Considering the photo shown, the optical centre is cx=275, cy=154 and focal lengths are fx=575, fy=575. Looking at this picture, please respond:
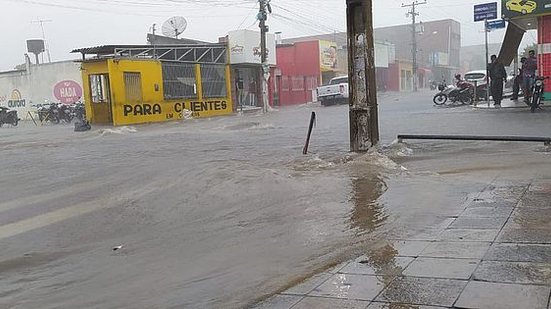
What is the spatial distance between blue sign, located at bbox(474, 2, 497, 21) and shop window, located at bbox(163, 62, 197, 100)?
13.6 meters

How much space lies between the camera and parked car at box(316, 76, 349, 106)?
34.2 meters

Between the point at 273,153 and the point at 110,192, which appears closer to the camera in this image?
the point at 110,192

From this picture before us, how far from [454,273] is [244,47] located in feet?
96.2

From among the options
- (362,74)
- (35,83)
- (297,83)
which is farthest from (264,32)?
(362,74)

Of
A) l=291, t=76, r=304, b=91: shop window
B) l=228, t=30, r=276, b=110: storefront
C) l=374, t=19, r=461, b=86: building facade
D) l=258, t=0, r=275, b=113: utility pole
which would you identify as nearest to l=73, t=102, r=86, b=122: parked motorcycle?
l=228, t=30, r=276, b=110: storefront

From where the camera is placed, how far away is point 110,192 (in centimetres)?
845

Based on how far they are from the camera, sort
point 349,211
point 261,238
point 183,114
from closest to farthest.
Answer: point 261,238
point 349,211
point 183,114

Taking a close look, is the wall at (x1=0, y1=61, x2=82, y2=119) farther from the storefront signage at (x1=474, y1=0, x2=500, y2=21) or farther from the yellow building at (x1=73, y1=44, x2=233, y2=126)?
the storefront signage at (x1=474, y1=0, x2=500, y2=21)

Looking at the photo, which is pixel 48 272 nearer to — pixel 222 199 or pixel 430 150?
pixel 222 199

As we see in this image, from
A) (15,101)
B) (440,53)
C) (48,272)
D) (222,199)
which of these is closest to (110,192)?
(222,199)

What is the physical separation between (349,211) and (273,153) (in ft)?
17.9

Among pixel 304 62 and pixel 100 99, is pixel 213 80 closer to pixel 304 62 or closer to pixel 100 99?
pixel 100 99

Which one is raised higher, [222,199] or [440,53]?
[440,53]

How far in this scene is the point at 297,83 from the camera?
4206 centimetres
